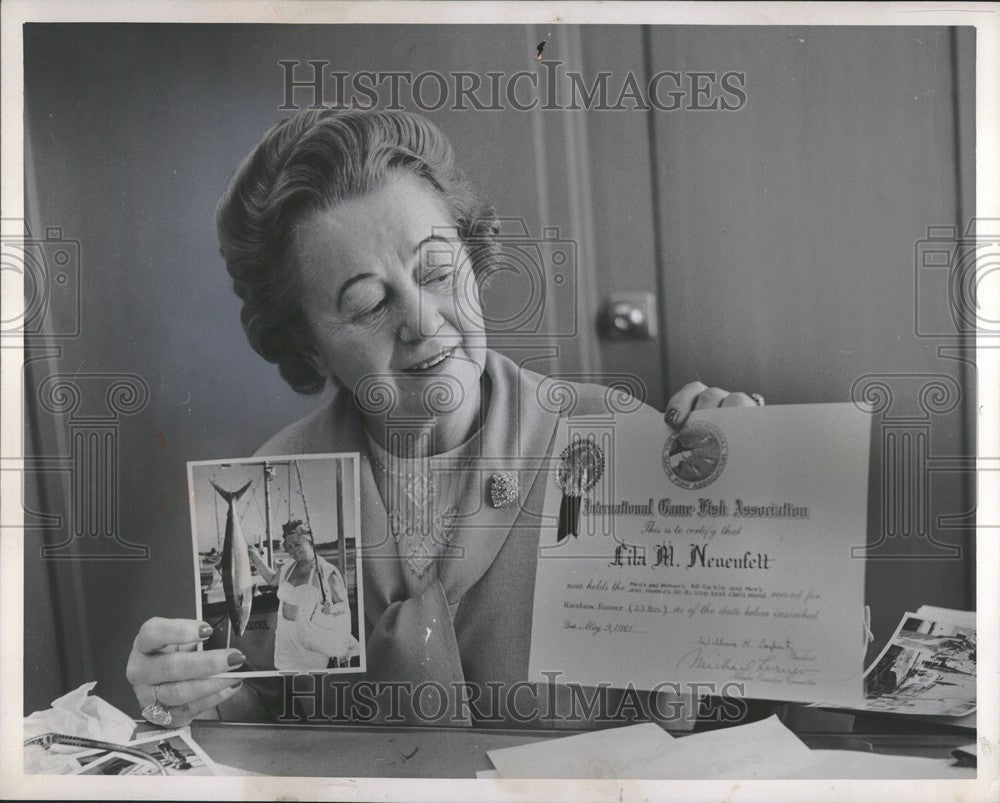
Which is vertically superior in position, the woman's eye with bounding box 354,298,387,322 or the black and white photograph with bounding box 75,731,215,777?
the woman's eye with bounding box 354,298,387,322

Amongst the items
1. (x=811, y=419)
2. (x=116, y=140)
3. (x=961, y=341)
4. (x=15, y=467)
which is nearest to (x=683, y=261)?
(x=811, y=419)

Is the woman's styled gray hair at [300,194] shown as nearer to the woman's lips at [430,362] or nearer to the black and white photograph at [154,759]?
the woman's lips at [430,362]

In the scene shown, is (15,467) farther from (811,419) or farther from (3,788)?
(811,419)

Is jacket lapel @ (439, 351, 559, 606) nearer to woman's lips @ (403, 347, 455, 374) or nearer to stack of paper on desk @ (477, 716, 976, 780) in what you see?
woman's lips @ (403, 347, 455, 374)

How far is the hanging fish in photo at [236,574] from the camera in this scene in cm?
136

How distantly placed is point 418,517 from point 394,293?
307 mm

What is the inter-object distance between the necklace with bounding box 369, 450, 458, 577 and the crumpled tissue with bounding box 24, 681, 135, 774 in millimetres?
456

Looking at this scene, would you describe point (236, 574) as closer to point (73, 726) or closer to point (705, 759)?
point (73, 726)

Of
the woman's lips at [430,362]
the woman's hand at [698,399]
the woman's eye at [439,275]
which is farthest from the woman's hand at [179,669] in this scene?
the woman's hand at [698,399]

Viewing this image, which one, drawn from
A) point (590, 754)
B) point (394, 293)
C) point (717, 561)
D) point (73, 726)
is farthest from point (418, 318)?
point (73, 726)

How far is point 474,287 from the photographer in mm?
1344

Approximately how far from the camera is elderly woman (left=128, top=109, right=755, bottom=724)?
1.33 metres

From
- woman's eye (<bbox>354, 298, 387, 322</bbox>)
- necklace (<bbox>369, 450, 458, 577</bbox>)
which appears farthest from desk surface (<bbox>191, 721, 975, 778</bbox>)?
woman's eye (<bbox>354, 298, 387, 322</bbox>)

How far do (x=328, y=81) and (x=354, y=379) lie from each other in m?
0.41
